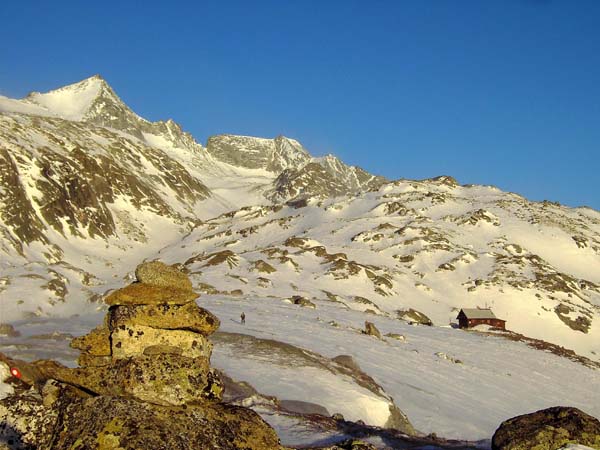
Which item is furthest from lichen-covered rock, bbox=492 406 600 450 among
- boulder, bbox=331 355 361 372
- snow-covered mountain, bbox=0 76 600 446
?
boulder, bbox=331 355 361 372

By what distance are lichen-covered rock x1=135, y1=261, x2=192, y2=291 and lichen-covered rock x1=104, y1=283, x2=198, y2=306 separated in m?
0.26

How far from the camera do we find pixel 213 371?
9.18 metres

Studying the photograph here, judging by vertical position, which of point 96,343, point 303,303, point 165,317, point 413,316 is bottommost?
point 96,343

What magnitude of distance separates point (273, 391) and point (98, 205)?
546ft

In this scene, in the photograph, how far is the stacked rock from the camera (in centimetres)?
865

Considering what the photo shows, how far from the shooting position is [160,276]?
10.9 metres

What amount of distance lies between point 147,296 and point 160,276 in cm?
66

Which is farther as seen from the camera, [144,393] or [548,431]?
[548,431]

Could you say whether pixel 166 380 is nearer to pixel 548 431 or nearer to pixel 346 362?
pixel 548 431

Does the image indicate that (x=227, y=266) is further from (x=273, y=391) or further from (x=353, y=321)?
(x=273, y=391)

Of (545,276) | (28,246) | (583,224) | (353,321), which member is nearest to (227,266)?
(353,321)

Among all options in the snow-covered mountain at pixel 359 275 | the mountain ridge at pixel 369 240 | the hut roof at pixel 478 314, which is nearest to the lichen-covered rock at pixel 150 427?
the snow-covered mountain at pixel 359 275

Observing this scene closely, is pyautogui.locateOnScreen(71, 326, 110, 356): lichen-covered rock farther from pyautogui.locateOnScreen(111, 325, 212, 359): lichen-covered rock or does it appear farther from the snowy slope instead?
the snowy slope

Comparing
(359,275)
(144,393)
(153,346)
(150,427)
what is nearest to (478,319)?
(359,275)
